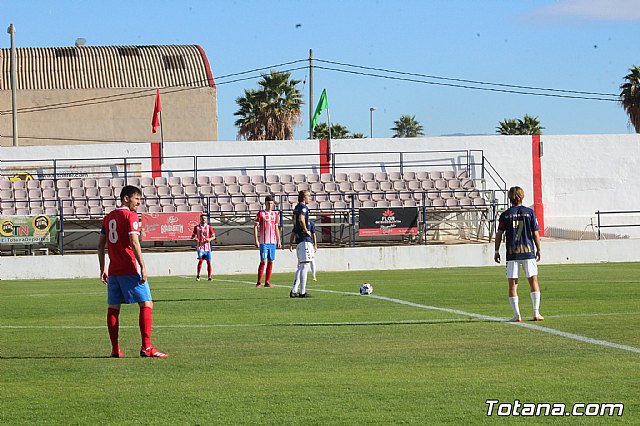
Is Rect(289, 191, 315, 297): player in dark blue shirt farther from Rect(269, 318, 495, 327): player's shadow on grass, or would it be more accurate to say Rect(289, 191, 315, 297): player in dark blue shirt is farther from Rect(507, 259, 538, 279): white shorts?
Rect(507, 259, 538, 279): white shorts

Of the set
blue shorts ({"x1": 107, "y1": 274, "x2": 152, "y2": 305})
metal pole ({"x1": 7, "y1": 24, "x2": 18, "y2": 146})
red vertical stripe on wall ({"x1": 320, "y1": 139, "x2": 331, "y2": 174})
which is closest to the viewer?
blue shorts ({"x1": 107, "y1": 274, "x2": 152, "y2": 305})

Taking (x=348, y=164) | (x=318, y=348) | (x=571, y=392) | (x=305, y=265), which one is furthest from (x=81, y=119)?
(x=571, y=392)

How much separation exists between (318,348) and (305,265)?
780 cm

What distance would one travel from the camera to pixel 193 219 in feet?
119

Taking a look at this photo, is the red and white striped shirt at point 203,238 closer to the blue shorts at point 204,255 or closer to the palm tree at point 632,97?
the blue shorts at point 204,255

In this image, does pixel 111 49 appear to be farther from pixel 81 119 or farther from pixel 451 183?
pixel 451 183

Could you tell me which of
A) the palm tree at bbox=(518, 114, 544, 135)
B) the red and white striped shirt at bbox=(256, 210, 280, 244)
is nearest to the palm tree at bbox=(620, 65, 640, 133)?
the palm tree at bbox=(518, 114, 544, 135)

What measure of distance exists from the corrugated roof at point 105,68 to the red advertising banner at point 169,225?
79.9 feet

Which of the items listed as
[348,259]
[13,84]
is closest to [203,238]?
[348,259]

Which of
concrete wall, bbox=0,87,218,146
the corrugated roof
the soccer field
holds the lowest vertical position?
the soccer field

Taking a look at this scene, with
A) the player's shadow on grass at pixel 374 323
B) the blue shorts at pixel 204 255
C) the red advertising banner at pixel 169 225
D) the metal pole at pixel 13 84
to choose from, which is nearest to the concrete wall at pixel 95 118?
the metal pole at pixel 13 84

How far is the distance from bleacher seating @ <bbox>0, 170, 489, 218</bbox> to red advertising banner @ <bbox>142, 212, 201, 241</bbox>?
2308 mm

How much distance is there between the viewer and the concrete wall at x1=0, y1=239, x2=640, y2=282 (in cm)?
3316

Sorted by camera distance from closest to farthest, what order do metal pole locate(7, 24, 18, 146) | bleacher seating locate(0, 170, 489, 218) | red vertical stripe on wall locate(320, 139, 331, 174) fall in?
bleacher seating locate(0, 170, 489, 218) → red vertical stripe on wall locate(320, 139, 331, 174) → metal pole locate(7, 24, 18, 146)
